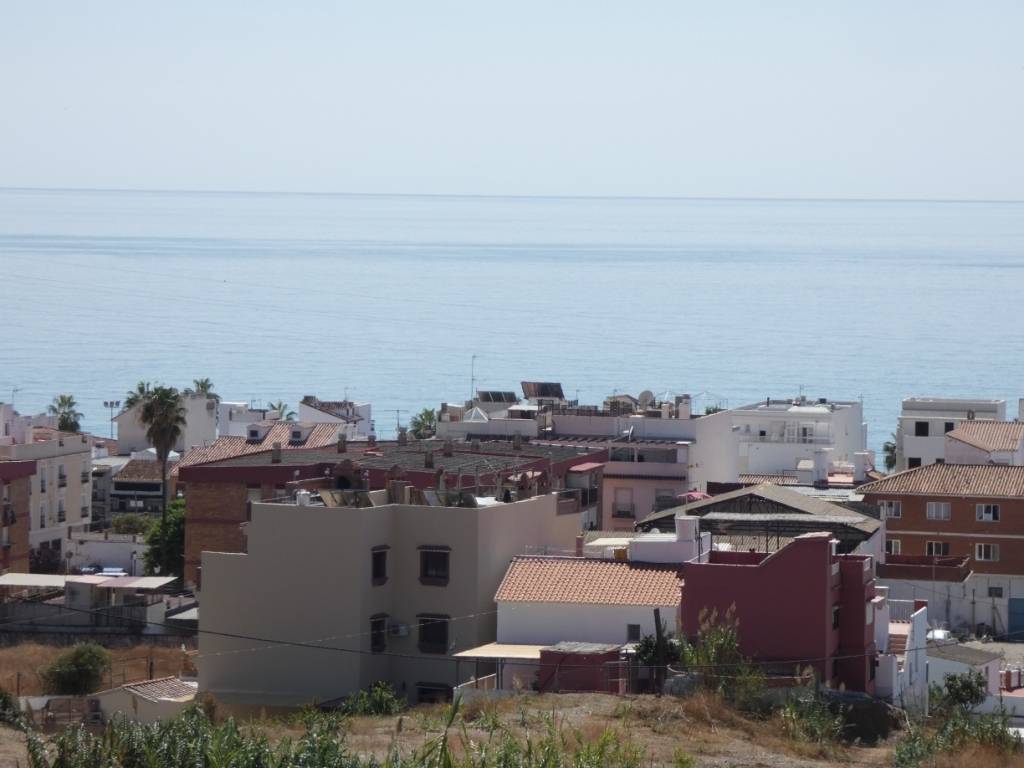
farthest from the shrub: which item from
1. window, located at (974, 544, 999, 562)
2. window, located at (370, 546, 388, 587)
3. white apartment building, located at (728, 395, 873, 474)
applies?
white apartment building, located at (728, 395, 873, 474)

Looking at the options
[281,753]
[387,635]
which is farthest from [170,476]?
[281,753]

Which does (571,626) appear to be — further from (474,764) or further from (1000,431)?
(1000,431)

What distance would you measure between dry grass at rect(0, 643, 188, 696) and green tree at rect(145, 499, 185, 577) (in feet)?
37.6

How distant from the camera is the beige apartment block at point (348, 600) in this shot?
90.2 ft

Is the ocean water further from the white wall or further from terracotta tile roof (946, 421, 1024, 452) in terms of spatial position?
the white wall

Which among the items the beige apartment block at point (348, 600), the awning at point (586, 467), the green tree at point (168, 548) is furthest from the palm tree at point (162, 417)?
the beige apartment block at point (348, 600)

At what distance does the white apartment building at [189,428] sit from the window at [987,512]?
37.1m

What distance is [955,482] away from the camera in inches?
1791

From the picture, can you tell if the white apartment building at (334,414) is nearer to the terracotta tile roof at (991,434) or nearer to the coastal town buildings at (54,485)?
the coastal town buildings at (54,485)

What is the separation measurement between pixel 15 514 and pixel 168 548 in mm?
3859

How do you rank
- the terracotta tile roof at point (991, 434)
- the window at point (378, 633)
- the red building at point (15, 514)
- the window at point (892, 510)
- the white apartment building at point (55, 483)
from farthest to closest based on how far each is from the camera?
the terracotta tile roof at point (991, 434) < the white apartment building at point (55, 483) < the red building at point (15, 514) < the window at point (892, 510) < the window at point (378, 633)

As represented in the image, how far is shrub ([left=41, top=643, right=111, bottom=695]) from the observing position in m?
31.4

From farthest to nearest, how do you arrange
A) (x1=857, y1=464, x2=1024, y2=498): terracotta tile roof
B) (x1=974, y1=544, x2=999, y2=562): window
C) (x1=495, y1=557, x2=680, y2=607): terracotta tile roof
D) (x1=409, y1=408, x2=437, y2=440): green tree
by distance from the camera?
1. (x1=409, y1=408, x2=437, y2=440): green tree
2. (x1=857, y1=464, x2=1024, y2=498): terracotta tile roof
3. (x1=974, y1=544, x2=999, y2=562): window
4. (x1=495, y1=557, x2=680, y2=607): terracotta tile roof

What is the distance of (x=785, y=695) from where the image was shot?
23.0 metres
